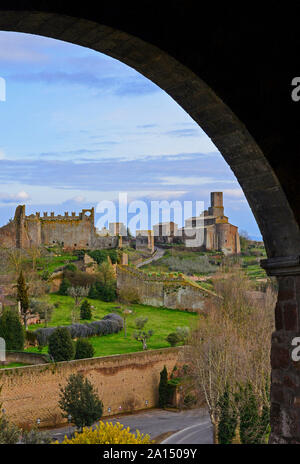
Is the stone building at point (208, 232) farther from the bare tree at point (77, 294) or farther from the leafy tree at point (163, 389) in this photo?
the leafy tree at point (163, 389)

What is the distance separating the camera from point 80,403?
19.6 m

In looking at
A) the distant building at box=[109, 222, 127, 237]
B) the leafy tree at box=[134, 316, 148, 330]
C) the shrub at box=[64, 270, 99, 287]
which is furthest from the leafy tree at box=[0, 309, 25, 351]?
the distant building at box=[109, 222, 127, 237]

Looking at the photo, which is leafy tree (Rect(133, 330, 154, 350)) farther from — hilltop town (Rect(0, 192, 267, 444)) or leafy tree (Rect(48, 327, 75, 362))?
leafy tree (Rect(48, 327, 75, 362))

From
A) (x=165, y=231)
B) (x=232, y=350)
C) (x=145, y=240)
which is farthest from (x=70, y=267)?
(x=232, y=350)

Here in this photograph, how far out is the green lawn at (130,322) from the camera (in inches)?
968

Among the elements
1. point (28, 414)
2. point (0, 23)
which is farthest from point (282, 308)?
point (28, 414)

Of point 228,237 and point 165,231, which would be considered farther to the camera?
point 165,231

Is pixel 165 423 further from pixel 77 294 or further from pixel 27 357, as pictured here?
pixel 77 294

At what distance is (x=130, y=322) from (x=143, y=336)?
118 inches

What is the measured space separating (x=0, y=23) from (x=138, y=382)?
73.4 ft

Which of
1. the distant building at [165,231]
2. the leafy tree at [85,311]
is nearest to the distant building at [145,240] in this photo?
the distant building at [165,231]

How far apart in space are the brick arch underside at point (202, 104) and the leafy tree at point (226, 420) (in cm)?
1556

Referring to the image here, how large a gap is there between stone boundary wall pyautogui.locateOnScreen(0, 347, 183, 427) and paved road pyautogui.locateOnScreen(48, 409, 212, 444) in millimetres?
757

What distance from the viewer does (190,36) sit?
2031 mm
